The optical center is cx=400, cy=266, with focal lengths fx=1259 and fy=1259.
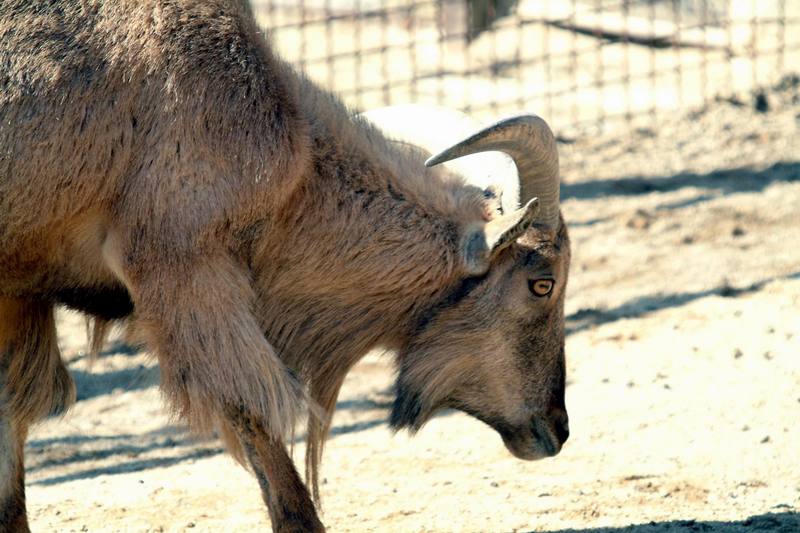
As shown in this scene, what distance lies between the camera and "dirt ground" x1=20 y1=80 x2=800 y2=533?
5.29m

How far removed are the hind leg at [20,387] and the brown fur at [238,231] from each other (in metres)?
0.15

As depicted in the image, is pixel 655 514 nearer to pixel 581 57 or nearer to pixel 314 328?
pixel 314 328

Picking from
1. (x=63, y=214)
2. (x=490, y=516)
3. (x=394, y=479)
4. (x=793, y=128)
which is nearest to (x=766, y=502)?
(x=490, y=516)

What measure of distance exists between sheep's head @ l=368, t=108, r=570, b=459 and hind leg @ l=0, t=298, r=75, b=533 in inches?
57.0

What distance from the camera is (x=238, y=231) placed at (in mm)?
4457

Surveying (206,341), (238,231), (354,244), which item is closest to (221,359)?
(206,341)

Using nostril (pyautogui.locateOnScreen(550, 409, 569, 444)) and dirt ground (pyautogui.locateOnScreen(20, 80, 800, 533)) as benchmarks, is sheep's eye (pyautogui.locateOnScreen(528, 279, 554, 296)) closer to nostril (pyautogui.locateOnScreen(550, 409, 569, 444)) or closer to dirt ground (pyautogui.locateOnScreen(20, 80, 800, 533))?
nostril (pyautogui.locateOnScreen(550, 409, 569, 444))

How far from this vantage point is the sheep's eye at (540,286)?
15.9 feet

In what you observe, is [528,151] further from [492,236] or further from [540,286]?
[540,286]

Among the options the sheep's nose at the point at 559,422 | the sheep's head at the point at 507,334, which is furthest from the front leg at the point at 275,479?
the sheep's nose at the point at 559,422

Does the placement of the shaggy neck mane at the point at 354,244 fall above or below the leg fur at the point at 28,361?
above

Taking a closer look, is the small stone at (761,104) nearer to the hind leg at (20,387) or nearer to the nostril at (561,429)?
the nostril at (561,429)

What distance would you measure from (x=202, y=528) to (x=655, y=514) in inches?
73.5

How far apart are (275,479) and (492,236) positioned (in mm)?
1194
